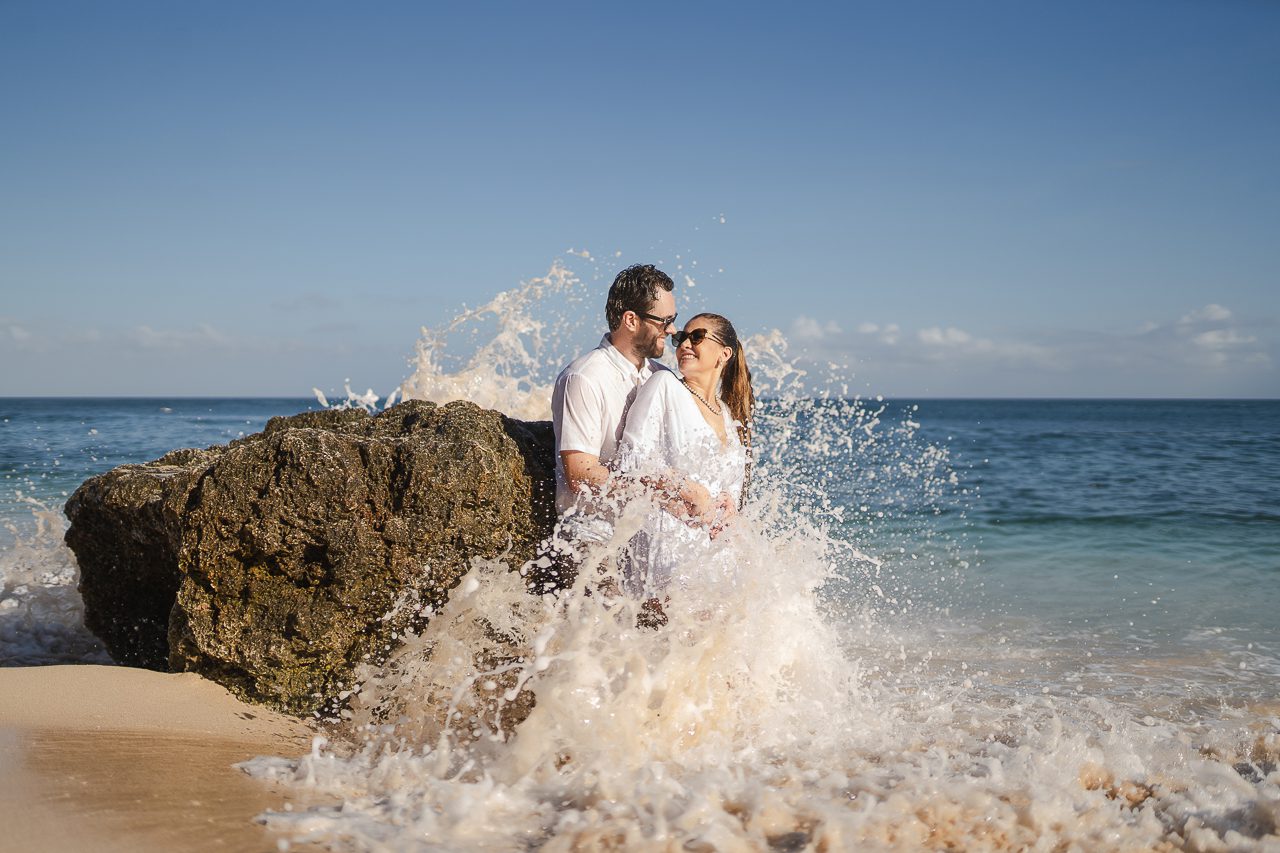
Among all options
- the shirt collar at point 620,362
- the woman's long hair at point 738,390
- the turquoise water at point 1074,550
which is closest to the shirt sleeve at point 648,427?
the shirt collar at point 620,362

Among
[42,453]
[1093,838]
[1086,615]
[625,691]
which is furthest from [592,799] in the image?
[42,453]

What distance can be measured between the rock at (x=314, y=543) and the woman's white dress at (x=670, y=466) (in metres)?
0.66

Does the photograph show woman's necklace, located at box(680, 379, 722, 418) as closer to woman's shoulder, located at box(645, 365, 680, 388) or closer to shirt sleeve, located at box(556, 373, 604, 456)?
woman's shoulder, located at box(645, 365, 680, 388)

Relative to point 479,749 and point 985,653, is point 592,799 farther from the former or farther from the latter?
point 985,653

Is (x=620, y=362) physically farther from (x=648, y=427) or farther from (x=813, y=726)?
(x=813, y=726)

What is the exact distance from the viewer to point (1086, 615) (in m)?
8.23

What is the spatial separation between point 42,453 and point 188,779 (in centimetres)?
2447

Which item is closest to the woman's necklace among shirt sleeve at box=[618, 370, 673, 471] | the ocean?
shirt sleeve at box=[618, 370, 673, 471]

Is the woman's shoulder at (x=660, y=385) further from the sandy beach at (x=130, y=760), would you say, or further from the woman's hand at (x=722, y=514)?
the sandy beach at (x=130, y=760)

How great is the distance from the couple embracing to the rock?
0.48 m

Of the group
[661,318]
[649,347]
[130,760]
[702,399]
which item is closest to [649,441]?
[702,399]

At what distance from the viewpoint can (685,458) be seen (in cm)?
414

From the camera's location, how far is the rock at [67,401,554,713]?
4.15m

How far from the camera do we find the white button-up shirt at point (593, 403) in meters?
4.20
